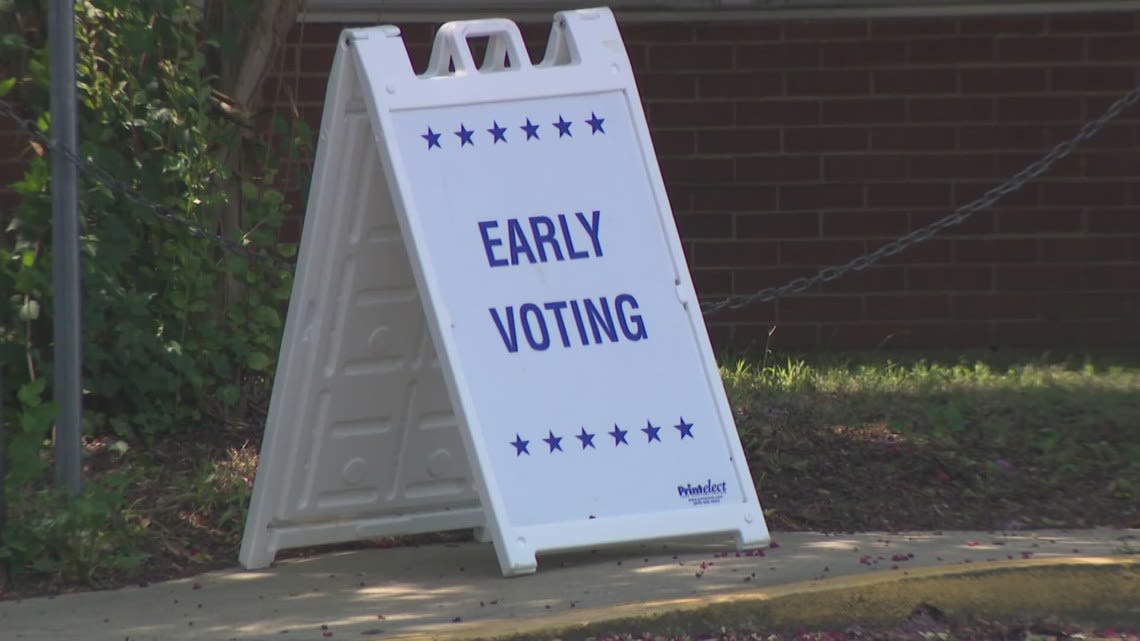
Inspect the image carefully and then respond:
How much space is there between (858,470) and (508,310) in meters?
1.86

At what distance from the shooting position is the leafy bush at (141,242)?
6.43m

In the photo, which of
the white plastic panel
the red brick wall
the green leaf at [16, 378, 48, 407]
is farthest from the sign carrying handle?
the red brick wall

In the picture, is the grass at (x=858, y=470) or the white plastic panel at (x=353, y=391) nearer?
the white plastic panel at (x=353, y=391)

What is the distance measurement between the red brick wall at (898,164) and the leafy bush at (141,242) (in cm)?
226

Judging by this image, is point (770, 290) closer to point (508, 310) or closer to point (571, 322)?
point (571, 322)

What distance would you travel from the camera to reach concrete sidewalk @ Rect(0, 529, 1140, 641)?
473cm

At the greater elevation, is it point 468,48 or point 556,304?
point 468,48

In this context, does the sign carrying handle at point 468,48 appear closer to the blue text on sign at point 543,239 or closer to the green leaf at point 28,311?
the blue text on sign at point 543,239

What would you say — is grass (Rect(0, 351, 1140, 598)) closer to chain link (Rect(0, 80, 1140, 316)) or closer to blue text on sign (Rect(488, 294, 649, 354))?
chain link (Rect(0, 80, 1140, 316))

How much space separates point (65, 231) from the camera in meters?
5.41

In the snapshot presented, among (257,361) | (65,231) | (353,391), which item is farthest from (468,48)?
(257,361)

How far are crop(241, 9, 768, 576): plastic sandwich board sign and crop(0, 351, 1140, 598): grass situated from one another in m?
0.51

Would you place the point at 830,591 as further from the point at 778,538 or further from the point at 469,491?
the point at 469,491

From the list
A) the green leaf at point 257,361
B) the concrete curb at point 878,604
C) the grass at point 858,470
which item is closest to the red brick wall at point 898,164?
the grass at point 858,470
